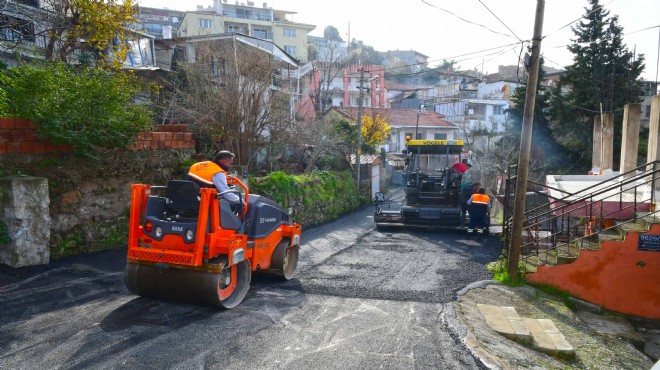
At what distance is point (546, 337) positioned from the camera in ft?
20.3

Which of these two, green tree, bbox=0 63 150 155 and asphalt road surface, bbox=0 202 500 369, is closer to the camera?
asphalt road surface, bbox=0 202 500 369

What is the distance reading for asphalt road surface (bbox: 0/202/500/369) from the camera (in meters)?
4.71

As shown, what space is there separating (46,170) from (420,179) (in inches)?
394

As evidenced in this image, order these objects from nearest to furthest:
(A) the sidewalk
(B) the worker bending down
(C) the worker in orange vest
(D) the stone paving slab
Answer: (A) the sidewalk → (D) the stone paving slab → (B) the worker bending down → (C) the worker in orange vest

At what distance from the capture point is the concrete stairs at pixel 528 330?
232 inches

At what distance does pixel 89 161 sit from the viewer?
8.36 m

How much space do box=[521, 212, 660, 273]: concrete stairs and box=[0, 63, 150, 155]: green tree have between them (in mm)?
8085

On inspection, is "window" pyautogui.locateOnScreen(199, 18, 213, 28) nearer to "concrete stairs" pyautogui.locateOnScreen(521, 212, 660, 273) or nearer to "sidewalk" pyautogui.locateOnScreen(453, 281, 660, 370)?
"concrete stairs" pyautogui.locateOnScreen(521, 212, 660, 273)

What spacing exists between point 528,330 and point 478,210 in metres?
6.86

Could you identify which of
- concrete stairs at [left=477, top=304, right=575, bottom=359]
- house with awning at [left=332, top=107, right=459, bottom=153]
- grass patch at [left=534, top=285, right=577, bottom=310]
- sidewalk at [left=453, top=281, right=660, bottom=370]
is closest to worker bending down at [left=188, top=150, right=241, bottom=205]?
sidewalk at [left=453, top=281, right=660, bottom=370]

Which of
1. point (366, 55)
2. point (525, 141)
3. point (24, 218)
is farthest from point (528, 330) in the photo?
point (366, 55)

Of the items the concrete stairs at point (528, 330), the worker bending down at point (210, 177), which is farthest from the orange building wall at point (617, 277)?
the worker bending down at point (210, 177)

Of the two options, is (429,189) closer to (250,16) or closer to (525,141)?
(525,141)

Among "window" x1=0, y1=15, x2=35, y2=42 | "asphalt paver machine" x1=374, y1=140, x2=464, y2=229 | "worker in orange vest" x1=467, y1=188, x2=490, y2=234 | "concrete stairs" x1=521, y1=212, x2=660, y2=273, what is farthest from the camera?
"asphalt paver machine" x1=374, y1=140, x2=464, y2=229
